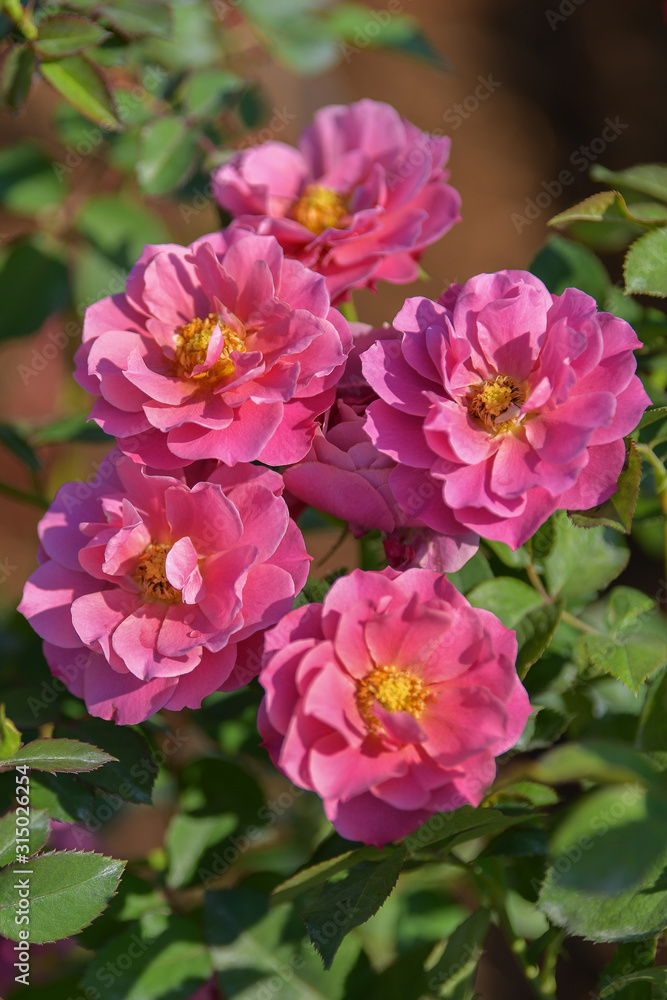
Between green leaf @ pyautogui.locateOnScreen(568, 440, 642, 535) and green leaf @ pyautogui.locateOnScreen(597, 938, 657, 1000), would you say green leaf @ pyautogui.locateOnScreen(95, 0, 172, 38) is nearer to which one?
green leaf @ pyautogui.locateOnScreen(568, 440, 642, 535)

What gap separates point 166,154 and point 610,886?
119cm

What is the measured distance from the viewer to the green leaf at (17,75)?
1.12 meters

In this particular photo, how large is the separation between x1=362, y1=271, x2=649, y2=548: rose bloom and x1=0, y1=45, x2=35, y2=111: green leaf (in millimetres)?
662

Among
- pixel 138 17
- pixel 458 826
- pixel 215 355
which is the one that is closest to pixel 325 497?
pixel 215 355

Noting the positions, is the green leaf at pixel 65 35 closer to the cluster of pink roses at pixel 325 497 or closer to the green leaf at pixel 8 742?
the cluster of pink roses at pixel 325 497

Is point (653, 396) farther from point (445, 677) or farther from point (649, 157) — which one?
point (649, 157)

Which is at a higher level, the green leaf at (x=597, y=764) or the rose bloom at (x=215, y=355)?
the rose bloom at (x=215, y=355)

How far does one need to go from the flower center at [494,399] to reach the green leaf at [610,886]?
0.49 meters

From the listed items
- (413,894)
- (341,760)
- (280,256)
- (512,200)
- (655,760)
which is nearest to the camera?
(341,760)

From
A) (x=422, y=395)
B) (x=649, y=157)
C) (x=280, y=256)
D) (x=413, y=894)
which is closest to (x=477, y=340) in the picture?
(x=422, y=395)

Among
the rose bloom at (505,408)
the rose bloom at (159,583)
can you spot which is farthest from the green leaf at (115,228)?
the rose bloom at (505,408)

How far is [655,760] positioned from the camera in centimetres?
101

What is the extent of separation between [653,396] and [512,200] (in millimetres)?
2689

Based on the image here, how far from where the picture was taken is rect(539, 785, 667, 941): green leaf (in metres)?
0.86
